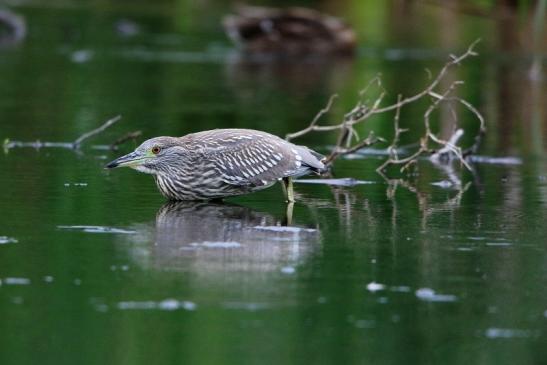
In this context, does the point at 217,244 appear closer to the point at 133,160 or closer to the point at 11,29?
the point at 133,160

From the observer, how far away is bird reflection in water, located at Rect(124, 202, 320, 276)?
941 centimetres

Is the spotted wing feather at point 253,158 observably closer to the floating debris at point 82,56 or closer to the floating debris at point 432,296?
the floating debris at point 432,296

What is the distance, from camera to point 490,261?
32.1 feet

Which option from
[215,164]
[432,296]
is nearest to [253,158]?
[215,164]

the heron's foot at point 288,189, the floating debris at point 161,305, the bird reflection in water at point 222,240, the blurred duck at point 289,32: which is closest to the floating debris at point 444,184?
the heron's foot at point 288,189

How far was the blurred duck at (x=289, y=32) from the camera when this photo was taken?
92.6ft

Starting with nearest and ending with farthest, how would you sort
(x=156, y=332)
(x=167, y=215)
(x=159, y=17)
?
(x=156, y=332) < (x=167, y=215) < (x=159, y=17)

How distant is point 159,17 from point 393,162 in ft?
78.9

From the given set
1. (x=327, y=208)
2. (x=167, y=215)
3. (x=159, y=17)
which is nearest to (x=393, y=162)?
(x=327, y=208)

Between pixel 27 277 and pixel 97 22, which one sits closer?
pixel 27 277

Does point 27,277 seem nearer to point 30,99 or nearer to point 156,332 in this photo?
point 156,332

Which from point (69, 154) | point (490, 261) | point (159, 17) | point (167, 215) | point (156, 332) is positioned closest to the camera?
point (156, 332)

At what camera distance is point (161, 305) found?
27.4ft

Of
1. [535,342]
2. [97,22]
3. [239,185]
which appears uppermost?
[97,22]
